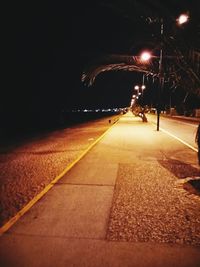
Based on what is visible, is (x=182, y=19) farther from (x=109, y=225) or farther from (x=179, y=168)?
(x=179, y=168)

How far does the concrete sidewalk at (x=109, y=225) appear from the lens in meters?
3.76

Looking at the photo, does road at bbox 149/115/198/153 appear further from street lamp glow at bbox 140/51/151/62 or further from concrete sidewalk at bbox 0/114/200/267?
concrete sidewalk at bbox 0/114/200/267

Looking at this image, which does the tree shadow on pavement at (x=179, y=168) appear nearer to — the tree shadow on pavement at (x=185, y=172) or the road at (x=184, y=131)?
the tree shadow on pavement at (x=185, y=172)

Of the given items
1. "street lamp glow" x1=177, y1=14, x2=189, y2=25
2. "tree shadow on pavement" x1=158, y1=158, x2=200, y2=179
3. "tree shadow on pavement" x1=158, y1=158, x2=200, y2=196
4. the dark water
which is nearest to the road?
"tree shadow on pavement" x1=158, y1=158, x2=200, y2=179

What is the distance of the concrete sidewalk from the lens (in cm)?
376

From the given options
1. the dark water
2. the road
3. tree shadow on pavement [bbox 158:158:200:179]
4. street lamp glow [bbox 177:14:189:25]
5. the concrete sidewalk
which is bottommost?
the dark water

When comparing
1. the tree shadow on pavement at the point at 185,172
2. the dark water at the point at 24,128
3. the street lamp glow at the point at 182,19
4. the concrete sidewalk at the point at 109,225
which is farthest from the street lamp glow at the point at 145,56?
the dark water at the point at 24,128

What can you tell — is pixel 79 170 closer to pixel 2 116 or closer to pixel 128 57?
pixel 128 57

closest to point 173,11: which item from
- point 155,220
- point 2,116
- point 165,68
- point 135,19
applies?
point 135,19

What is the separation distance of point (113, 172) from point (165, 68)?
3.25 m

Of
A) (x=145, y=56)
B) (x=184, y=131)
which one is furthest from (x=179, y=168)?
(x=184, y=131)

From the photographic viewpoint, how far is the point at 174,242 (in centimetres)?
416

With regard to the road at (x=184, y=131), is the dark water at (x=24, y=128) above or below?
below

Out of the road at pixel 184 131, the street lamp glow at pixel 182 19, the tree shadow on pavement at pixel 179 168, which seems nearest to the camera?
the street lamp glow at pixel 182 19
